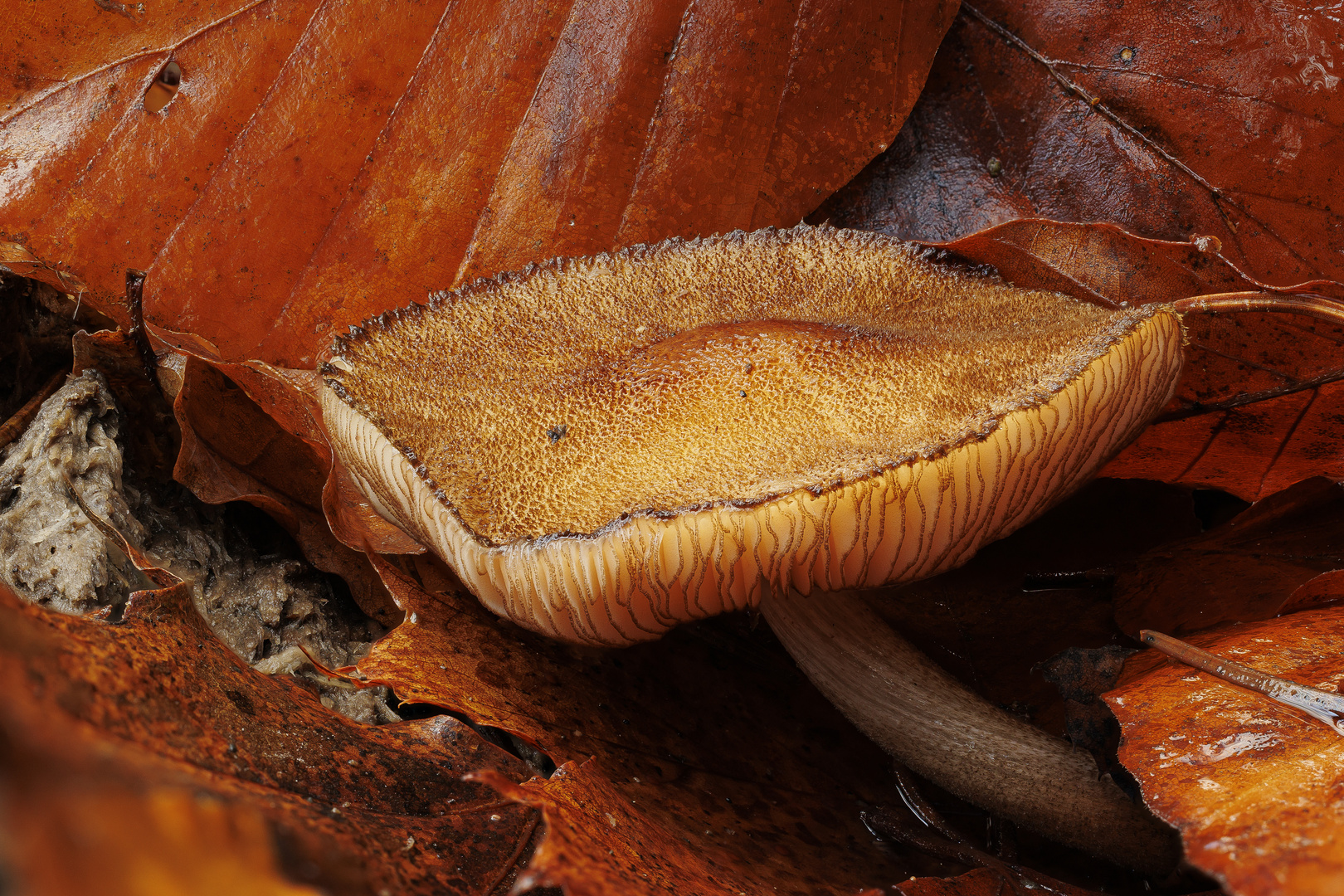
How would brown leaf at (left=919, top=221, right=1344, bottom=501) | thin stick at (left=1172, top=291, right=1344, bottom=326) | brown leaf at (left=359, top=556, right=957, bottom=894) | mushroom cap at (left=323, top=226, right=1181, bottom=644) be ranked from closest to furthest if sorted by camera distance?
1. mushroom cap at (left=323, top=226, right=1181, bottom=644)
2. brown leaf at (left=359, top=556, right=957, bottom=894)
3. thin stick at (left=1172, top=291, right=1344, bottom=326)
4. brown leaf at (left=919, top=221, right=1344, bottom=501)

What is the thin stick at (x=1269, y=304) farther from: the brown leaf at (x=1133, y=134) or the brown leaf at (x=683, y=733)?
the brown leaf at (x=683, y=733)

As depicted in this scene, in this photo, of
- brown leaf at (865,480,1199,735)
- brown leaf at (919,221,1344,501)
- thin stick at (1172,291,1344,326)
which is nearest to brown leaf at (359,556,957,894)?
brown leaf at (865,480,1199,735)

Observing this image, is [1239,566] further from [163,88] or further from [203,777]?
[163,88]

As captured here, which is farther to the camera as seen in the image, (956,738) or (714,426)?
(956,738)

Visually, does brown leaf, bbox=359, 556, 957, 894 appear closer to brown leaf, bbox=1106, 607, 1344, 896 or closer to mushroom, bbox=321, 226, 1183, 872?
mushroom, bbox=321, 226, 1183, 872

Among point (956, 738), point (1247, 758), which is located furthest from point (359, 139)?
point (1247, 758)

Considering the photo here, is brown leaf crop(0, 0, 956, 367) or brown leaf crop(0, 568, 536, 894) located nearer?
brown leaf crop(0, 568, 536, 894)
